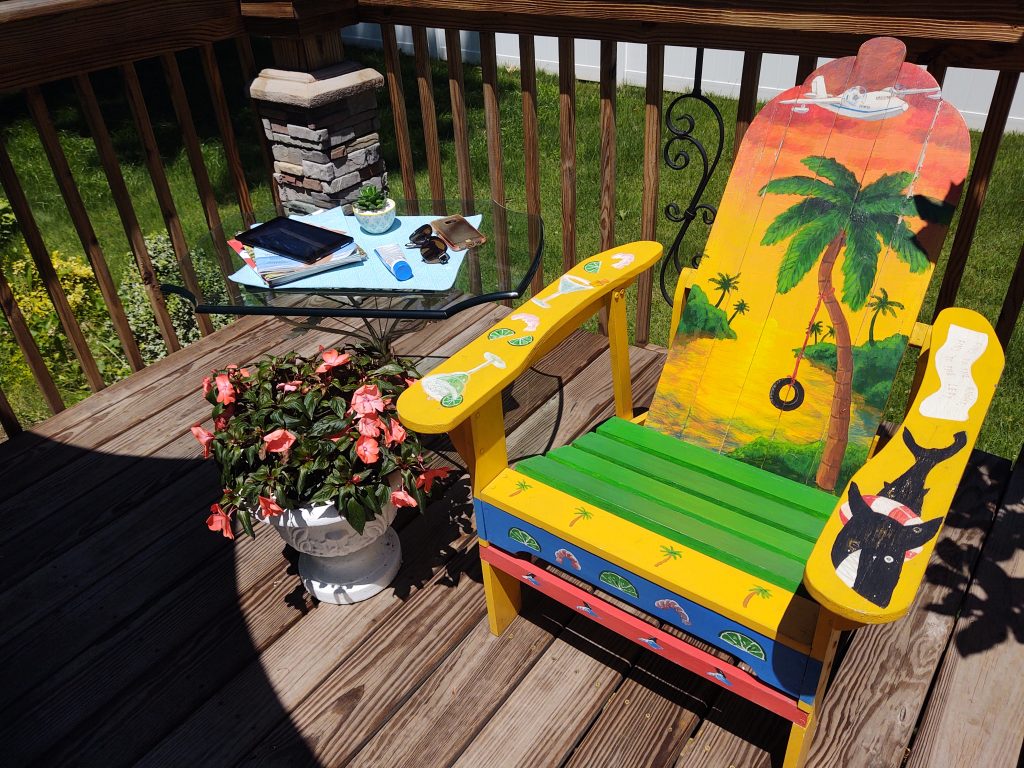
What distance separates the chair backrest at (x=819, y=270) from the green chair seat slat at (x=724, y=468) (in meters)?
0.07

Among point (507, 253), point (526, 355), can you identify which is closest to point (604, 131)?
point (507, 253)

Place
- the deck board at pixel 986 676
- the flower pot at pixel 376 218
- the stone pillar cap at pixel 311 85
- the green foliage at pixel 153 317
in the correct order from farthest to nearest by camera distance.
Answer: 1. the green foliage at pixel 153 317
2. the stone pillar cap at pixel 311 85
3. the flower pot at pixel 376 218
4. the deck board at pixel 986 676

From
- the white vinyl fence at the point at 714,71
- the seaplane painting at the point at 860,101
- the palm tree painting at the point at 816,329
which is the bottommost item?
the white vinyl fence at the point at 714,71

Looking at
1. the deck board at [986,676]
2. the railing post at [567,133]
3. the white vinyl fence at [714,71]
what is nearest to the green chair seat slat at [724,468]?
the deck board at [986,676]

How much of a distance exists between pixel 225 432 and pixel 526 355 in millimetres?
655

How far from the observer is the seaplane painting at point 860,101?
1.70 meters

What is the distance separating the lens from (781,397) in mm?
1756

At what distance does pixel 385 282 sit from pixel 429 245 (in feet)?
0.60

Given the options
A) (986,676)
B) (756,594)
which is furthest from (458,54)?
(986,676)

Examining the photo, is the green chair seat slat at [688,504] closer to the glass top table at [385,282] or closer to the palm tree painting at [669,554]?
the palm tree painting at [669,554]

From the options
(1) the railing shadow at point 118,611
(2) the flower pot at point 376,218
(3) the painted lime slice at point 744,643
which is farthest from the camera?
(2) the flower pot at point 376,218

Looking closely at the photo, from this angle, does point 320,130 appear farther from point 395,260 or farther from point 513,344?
point 513,344

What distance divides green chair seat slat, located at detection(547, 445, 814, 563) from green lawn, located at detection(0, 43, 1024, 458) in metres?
1.29

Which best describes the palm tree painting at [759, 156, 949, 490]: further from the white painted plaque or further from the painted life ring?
the white painted plaque
